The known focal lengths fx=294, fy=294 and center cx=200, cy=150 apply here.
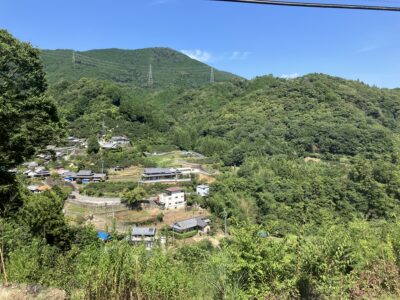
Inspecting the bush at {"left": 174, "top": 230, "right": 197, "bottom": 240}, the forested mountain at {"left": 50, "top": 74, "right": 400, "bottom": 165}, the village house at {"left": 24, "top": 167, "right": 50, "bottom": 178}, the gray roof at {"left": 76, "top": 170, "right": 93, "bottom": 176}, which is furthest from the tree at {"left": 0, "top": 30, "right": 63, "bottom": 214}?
the forested mountain at {"left": 50, "top": 74, "right": 400, "bottom": 165}

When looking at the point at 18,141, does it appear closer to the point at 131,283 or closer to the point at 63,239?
the point at 63,239

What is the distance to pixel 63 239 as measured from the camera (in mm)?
10031

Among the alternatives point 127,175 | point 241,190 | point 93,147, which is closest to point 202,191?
point 241,190

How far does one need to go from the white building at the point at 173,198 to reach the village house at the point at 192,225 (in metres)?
3.27

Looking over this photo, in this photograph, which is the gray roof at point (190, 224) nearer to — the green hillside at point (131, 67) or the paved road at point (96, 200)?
the paved road at point (96, 200)

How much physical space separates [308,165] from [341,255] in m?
40.2

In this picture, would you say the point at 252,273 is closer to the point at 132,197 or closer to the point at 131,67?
the point at 132,197

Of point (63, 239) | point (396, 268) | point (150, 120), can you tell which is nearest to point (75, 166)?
point (150, 120)

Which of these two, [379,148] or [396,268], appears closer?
[396,268]

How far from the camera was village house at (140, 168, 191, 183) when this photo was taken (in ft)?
106

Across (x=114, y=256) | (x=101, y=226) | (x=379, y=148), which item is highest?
(x=114, y=256)

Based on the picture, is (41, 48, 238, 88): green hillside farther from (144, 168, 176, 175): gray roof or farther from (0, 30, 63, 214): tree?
(0, 30, 63, 214): tree

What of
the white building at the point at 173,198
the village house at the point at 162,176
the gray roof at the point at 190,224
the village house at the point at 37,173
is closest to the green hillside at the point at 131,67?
the village house at the point at 37,173

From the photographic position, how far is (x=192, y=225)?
2419 cm
